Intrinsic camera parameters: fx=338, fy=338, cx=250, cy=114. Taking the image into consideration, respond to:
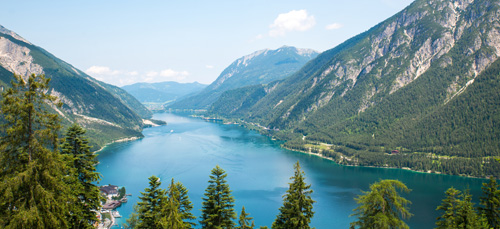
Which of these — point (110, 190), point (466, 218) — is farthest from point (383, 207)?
point (110, 190)

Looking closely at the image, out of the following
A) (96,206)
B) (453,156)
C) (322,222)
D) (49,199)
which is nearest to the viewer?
(49,199)

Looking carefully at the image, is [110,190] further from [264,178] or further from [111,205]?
[264,178]

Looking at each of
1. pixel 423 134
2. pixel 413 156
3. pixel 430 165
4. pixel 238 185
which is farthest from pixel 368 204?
pixel 423 134

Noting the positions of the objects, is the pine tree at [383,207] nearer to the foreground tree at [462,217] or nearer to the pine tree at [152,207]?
the foreground tree at [462,217]

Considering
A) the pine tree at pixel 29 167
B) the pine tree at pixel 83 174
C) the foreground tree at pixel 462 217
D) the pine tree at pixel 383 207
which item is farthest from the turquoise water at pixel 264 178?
the pine tree at pixel 29 167

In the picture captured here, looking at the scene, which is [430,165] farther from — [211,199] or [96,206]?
[96,206]

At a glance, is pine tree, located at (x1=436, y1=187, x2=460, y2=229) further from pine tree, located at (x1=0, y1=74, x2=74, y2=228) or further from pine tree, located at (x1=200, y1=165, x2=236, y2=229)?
pine tree, located at (x1=0, y1=74, x2=74, y2=228)
